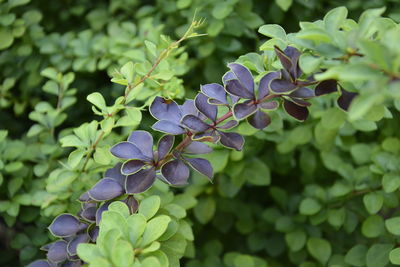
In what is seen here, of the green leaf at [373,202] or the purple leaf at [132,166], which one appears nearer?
the purple leaf at [132,166]

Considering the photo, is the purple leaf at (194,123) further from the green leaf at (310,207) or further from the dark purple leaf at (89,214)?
the green leaf at (310,207)

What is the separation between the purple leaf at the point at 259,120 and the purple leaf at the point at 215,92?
71mm

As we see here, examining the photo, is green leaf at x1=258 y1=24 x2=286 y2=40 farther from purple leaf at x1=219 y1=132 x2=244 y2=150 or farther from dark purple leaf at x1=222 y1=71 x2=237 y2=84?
purple leaf at x1=219 y1=132 x2=244 y2=150

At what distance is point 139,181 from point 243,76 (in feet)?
1.03

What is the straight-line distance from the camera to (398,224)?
1184mm

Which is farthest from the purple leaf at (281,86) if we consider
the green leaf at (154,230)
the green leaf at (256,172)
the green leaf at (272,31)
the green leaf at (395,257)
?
the green leaf at (256,172)

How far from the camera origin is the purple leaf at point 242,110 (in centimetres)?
100

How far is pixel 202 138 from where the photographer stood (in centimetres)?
102

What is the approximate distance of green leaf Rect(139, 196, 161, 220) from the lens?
1085mm

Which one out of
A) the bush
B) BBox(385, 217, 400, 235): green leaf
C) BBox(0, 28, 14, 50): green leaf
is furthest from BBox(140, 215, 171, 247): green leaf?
BBox(0, 28, 14, 50): green leaf

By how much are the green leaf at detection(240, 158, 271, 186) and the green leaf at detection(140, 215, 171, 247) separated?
0.65 metres

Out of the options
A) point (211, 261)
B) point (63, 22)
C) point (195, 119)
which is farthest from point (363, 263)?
point (63, 22)

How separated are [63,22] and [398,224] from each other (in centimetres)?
160

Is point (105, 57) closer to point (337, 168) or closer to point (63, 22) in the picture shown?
point (63, 22)
